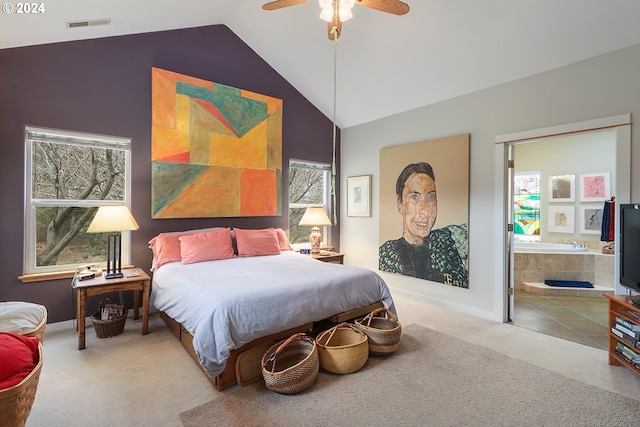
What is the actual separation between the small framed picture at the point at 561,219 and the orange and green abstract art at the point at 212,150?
16.6 feet

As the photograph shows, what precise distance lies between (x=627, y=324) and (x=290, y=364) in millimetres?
2541

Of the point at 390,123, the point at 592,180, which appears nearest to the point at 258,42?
the point at 390,123

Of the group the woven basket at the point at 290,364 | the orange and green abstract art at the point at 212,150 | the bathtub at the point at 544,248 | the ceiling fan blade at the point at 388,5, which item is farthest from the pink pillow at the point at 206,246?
the bathtub at the point at 544,248

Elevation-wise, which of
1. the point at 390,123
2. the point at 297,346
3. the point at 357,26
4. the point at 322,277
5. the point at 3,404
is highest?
the point at 357,26

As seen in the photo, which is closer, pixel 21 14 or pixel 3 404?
pixel 3 404

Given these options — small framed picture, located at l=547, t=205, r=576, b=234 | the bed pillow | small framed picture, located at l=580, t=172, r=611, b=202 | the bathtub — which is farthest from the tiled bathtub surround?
the bed pillow

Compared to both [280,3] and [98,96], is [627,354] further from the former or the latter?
[98,96]

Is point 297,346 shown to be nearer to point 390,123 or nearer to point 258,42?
point 390,123

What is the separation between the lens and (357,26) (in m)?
3.37

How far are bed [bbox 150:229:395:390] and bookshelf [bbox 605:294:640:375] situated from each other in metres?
1.72

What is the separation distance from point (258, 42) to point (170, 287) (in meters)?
3.33

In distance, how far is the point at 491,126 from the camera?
342 cm

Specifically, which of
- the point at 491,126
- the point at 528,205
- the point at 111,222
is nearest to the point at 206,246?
the point at 111,222

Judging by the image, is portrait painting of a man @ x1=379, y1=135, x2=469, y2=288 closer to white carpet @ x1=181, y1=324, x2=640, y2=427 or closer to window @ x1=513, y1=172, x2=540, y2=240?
white carpet @ x1=181, y1=324, x2=640, y2=427
